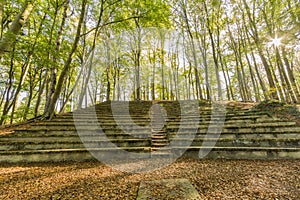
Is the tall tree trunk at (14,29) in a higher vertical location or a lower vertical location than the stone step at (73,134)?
higher

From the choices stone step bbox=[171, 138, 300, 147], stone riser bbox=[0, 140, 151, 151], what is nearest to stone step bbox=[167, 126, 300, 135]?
stone step bbox=[171, 138, 300, 147]

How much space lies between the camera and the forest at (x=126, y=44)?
5605 mm

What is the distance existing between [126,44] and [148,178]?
15.1m

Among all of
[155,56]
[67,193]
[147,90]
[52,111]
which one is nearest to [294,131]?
[67,193]

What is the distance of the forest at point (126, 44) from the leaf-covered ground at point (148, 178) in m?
3.68

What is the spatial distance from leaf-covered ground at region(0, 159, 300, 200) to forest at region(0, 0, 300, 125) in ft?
12.1

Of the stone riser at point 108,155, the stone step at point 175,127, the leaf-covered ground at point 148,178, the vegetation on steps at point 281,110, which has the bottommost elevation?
the leaf-covered ground at point 148,178

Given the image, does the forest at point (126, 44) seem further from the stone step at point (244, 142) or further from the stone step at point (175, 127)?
the stone step at point (244, 142)

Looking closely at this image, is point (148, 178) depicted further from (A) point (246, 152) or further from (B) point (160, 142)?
(A) point (246, 152)

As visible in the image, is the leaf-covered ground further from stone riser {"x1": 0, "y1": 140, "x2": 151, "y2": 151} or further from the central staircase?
stone riser {"x1": 0, "y1": 140, "x2": 151, "y2": 151}

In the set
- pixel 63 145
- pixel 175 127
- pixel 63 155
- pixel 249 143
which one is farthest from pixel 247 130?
pixel 63 145

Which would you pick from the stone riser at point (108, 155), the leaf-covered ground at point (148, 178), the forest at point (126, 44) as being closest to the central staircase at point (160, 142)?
the stone riser at point (108, 155)

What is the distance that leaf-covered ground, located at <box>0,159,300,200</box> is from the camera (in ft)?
5.33

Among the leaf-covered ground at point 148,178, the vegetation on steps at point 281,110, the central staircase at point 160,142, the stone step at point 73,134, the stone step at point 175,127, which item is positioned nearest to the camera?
the leaf-covered ground at point 148,178
